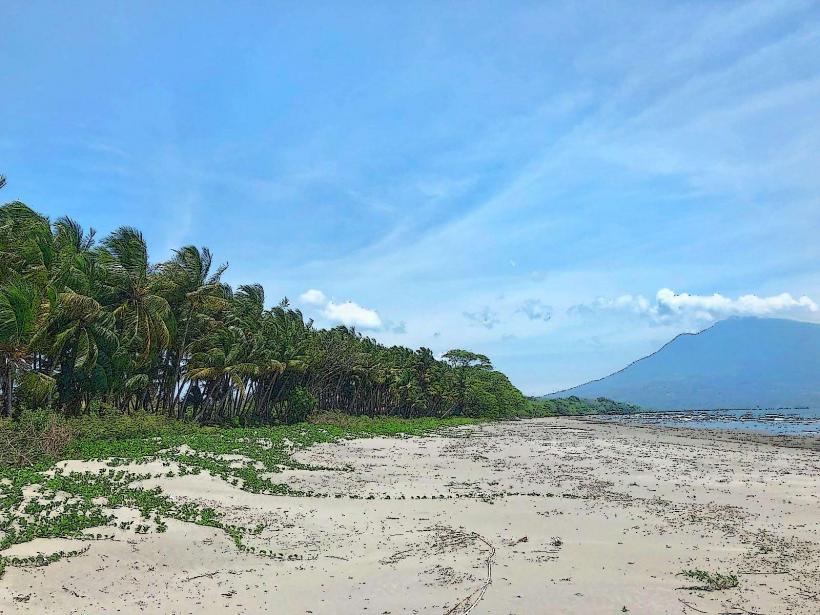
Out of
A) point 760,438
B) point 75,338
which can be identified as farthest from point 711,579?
point 760,438

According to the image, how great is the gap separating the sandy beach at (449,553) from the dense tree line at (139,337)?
8.73m

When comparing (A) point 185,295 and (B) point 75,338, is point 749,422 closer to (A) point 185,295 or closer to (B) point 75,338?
(A) point 185,295

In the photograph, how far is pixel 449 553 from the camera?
1130 centimetres

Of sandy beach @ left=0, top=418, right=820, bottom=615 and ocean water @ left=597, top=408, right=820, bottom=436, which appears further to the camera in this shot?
ocean water @ left=597, top=408, right=820, bottom=436

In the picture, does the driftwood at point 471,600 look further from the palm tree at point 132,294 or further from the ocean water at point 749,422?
the ocean water at point 749,422

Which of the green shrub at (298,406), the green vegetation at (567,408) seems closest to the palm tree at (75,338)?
the green shrub at (298,406)

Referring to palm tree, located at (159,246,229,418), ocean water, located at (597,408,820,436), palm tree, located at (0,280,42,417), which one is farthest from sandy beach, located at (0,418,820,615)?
ocean water, located at (597,408,820,436)

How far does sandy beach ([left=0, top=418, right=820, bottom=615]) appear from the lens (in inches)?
347

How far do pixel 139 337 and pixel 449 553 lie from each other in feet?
75.0

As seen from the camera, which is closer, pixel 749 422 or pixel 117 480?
pixel 117 480

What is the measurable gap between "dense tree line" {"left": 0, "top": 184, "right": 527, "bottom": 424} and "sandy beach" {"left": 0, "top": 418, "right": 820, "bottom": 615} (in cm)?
873

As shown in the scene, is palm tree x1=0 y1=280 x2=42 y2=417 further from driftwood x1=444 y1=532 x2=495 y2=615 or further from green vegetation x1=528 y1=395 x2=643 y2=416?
green vegetation x1=528 y1=395 x2=643 y2=416

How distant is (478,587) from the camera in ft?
31.1

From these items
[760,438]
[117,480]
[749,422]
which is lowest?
[760,438]
